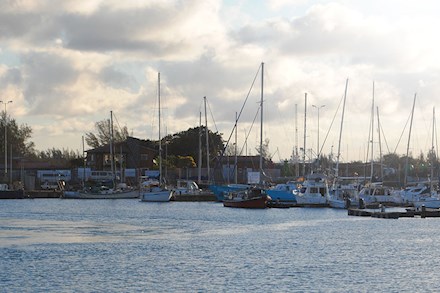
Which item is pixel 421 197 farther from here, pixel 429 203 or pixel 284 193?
pixel 284 193

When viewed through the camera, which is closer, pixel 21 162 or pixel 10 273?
pixel 10 273

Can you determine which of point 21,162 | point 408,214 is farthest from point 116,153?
point 408,214

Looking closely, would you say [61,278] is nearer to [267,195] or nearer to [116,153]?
[267,195]

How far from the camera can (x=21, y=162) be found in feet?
593

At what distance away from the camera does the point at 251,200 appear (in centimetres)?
10744

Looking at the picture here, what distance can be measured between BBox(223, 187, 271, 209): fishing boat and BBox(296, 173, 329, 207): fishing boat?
4.35 m

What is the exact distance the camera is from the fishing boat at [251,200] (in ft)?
352

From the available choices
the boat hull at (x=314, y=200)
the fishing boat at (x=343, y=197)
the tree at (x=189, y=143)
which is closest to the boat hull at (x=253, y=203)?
the boat hull at (x=314, y=200)

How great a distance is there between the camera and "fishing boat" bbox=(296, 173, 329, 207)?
11144 centimetres

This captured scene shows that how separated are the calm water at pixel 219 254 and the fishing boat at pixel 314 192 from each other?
1458cm

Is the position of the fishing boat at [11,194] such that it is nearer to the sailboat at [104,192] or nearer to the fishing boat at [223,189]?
the sailboat at [104,192]

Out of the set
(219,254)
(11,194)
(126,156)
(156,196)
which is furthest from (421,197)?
(126,156)

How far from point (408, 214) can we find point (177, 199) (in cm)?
5459

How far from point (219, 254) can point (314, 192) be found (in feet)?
182
